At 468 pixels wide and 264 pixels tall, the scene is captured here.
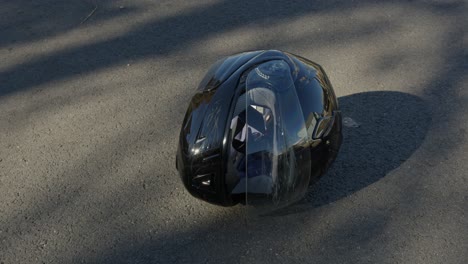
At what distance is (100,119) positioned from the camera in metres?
5.02

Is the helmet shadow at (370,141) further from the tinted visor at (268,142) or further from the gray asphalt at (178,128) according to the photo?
the tinted visor at (268,142)

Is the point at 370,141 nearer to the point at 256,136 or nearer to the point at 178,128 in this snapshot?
the point at 256,136

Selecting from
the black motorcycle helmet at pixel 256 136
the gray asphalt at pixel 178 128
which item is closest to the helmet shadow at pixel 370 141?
the gray asphalt at pixel 178 128

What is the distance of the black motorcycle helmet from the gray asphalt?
0.90 feet

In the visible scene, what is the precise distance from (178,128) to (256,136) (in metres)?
1.39

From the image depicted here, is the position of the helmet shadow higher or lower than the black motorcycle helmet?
lower

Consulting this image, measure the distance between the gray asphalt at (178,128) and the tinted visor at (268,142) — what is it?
0.86ft

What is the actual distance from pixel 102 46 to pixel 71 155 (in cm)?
173

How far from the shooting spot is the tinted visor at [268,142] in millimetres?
3604

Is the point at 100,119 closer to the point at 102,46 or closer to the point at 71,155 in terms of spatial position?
the point at 71,155

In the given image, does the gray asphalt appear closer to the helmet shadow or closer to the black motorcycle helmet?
the helmet shadow

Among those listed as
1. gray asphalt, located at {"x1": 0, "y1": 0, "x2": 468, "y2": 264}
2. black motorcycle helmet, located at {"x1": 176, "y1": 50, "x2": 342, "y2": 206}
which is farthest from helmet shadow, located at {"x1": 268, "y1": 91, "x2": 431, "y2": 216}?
black motorcycle helmet, located at {"x1": 176, "y1": 50, "x2": 342, "y2": 206}

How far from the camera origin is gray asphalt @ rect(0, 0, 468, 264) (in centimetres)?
383

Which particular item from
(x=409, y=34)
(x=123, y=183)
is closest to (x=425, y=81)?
(x=409, y=34)
